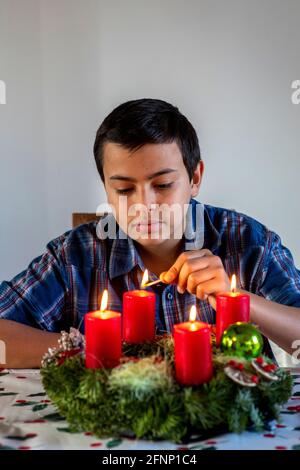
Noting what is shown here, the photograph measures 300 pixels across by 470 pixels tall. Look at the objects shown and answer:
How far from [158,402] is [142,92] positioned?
212cm

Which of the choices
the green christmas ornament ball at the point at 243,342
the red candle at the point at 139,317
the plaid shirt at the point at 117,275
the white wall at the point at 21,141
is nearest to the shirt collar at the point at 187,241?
the plaid shirt at the point at 117,275

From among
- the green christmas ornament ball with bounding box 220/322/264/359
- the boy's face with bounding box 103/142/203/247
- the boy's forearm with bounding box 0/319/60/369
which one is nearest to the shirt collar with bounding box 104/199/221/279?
the boy's face with bounding box 103/142/203/247

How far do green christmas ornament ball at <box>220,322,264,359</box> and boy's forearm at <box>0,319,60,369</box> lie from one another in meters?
0.46

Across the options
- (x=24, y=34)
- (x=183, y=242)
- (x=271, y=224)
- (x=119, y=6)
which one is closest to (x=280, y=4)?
(x=119, y=6)

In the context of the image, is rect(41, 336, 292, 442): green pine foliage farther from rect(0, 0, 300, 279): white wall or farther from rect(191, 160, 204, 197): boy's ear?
rect(0, 0, 300, 279): white wall

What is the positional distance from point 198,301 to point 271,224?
50.0 inches

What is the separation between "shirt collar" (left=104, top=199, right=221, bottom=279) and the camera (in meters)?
1.43

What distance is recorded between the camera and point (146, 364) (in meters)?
0.73

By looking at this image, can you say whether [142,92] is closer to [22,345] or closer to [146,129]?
[146,129]

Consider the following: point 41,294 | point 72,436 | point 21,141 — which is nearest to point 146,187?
point 41,294

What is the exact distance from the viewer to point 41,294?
4.49ft

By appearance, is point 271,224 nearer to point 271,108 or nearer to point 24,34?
point 271,108

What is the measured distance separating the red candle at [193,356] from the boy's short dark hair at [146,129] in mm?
626

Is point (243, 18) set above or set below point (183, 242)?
above
